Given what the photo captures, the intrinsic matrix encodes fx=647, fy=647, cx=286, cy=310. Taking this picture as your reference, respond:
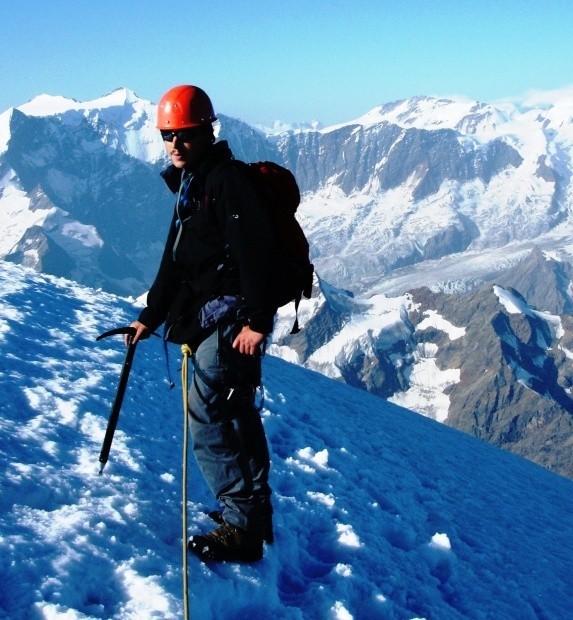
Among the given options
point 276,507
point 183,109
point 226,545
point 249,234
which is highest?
point 183,109

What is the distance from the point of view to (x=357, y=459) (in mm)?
11047

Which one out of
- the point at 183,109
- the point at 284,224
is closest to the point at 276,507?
the point at 284,224

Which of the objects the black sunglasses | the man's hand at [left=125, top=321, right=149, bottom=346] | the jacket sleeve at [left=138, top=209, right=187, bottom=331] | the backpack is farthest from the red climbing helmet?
the man's hand at [left=125, top=321, right=149, bottom=346]

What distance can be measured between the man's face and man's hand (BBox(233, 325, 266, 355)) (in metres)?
1.55

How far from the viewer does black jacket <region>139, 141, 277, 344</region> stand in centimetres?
521

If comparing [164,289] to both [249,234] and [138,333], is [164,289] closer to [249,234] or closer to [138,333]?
[138,333]

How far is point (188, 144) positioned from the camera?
5.64 meters

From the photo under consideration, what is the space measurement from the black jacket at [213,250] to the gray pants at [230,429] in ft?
1.18

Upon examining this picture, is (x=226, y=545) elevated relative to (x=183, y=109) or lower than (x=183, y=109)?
lower

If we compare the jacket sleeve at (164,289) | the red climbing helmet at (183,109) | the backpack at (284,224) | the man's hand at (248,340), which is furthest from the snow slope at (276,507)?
the red climbing helmet at (183,109)

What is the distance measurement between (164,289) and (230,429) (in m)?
1.55

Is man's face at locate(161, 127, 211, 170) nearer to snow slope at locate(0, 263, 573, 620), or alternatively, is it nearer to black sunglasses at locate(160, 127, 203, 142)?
black sunglasses at locate(160, 127, 203, 142)

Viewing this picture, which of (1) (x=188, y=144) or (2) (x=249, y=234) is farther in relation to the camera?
(1) (x=188, y=144)

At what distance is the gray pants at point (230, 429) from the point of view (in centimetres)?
580
